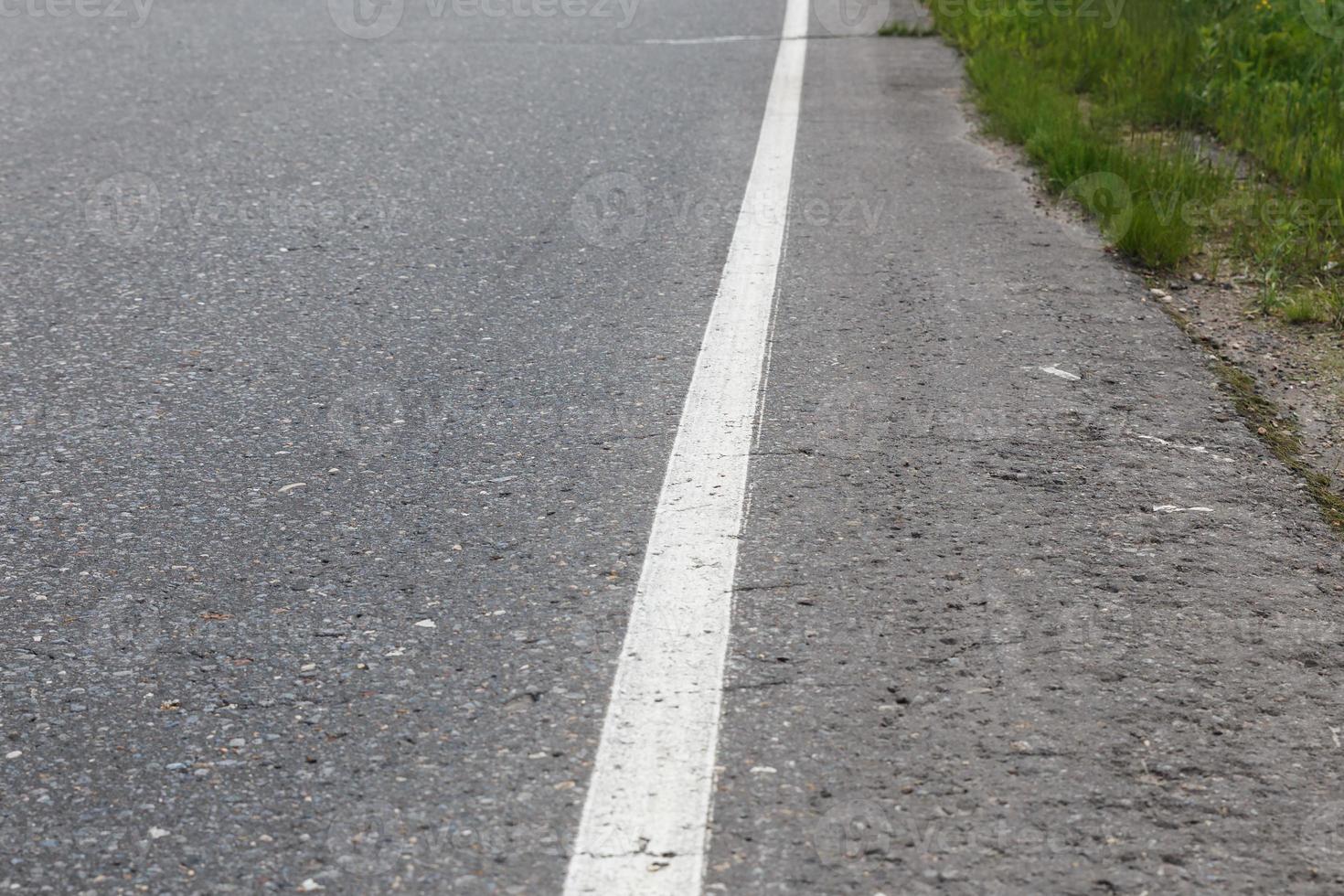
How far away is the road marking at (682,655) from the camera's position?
6.29 feet

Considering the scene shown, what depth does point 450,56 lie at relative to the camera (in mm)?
7441

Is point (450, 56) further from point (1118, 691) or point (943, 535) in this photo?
point (1118, 691)

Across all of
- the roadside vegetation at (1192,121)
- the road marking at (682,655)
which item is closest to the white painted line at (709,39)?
the roadside vegetation at (1192,121)


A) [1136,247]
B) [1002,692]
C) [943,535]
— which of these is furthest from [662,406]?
[1136,247]

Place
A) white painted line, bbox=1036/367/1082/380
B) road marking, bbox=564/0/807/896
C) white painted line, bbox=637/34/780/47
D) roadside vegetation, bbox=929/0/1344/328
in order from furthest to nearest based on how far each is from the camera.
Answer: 1. white painted line, bbox=637/34/780/47
2. roadside vegetation, bbox=929/0/1344/328
3. white painted line, bbox=1036/367/1082/380
4. road marking, bbox=564/0/807/896

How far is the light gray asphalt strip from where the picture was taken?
194 cm

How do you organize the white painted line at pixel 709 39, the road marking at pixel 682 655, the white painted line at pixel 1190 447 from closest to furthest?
the road marking at pixel 682 655
the white painted line at pixel 1190 447
the white painted line at pixel 709 39

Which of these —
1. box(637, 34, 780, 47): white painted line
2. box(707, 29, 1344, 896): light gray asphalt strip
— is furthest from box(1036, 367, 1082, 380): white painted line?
box(637, 34, 780, 47): white painted line

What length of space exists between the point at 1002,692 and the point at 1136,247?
2.68 metres

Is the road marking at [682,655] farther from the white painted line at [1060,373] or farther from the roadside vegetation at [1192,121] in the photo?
the roadside vegetation at [1192,121]

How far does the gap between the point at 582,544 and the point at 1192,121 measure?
4.41 metres

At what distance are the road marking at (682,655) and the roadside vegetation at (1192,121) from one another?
1.68 m

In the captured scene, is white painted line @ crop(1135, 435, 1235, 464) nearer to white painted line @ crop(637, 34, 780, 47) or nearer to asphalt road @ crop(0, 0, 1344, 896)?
asphalt road @ crop(0, 0, 1344, 896)

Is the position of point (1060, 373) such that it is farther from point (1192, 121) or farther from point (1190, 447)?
point (1192, 121)
